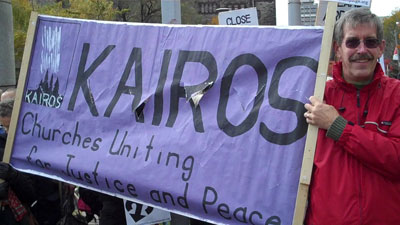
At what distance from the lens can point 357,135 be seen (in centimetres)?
199

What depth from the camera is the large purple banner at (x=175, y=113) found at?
A: 2320 mm

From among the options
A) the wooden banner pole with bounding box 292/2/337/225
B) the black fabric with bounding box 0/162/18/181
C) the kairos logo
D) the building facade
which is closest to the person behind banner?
the black fabric with bounding box 0/162/18/181

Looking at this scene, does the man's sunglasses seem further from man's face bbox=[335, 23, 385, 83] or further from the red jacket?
the red jacket

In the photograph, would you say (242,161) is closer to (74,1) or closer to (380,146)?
(380,146)

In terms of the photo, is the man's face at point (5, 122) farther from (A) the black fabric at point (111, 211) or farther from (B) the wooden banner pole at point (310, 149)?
(B) the wooden banner pole at point (310, 149)

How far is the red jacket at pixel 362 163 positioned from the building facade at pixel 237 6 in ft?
227

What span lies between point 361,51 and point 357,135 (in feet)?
1.31

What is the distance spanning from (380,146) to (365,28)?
543 mm

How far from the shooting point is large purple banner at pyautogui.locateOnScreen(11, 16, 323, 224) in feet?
7.61

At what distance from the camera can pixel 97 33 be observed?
3.05 metres

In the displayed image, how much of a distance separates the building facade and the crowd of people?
69.0m

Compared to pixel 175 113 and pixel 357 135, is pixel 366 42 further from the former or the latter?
pixel 175 113

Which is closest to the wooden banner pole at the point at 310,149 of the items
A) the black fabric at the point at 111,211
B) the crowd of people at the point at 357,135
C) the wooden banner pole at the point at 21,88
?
the crowd of people at the point at 357,135

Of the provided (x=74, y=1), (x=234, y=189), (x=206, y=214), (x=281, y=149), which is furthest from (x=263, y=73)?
(x=74, y=1)
